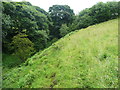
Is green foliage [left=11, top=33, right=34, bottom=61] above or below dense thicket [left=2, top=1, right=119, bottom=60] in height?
below

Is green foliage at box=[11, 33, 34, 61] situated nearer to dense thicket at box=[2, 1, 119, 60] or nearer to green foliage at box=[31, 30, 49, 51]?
dense thicket at box=[2, 1, 119, 60]

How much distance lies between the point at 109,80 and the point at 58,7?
3012cm

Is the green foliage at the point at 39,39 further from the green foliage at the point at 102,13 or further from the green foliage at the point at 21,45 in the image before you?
the green foliage at the point at 102,13

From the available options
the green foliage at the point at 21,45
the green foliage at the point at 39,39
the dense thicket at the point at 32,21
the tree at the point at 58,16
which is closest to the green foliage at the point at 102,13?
the dense thicket at the point at 32,21

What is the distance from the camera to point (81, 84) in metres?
4.57

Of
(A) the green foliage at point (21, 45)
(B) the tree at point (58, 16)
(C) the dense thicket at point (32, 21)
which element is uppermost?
(B) the tree at point (58, 16)

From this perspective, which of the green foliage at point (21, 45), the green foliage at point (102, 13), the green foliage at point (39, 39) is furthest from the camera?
the green foliage at point (102, 13)

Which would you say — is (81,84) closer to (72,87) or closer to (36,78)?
(72,87)

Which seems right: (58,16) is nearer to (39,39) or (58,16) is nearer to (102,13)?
(102,13)

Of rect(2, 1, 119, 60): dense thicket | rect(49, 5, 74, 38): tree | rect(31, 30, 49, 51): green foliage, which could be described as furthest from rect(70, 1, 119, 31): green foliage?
rect(49, 5, 74, 38): tree

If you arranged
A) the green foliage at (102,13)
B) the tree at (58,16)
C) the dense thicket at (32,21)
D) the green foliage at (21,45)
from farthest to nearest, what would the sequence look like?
the tree at (58,16) < the green foliage at (102,13) < the dense thicket at (32,21) < the green foliage at (21,45)

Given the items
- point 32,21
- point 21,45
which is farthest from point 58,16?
point 21,45

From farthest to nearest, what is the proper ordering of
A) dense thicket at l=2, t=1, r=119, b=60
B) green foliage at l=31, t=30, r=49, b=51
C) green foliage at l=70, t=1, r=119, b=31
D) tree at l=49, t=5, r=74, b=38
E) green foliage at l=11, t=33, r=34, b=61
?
tree at l=49, t=5, r=74, b=38 < green foliage at l=70, t=1, r=119, b=31 < green foliage at l=31, t=30, r=49, b=51 < dense thicket at l=2, t=1, r=119, b=60 < green foliage at l=11, t=33, r=34, b=61

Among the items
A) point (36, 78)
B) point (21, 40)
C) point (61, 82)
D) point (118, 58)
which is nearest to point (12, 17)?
point (21, 40)
